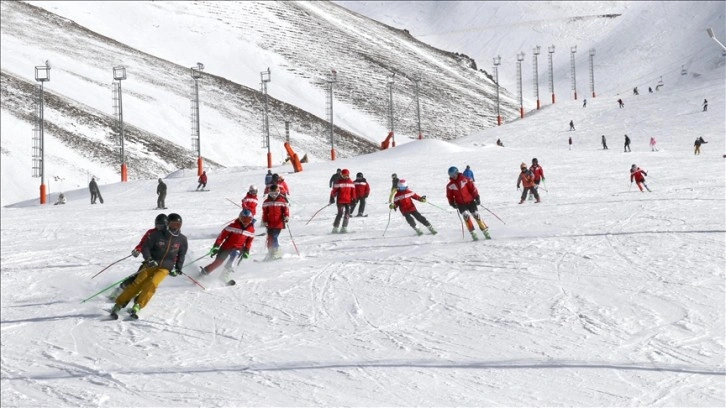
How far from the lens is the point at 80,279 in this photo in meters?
14.7

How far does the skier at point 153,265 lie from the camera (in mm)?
10938

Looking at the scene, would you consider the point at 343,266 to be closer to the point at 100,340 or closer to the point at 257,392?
the point at 100,340

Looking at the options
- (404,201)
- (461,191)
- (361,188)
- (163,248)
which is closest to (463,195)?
(461,191)

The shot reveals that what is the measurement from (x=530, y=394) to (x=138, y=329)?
505cm

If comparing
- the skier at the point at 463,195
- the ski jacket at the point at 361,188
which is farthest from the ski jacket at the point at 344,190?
the skier at the point at 463,195

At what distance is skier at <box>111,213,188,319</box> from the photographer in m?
10.9

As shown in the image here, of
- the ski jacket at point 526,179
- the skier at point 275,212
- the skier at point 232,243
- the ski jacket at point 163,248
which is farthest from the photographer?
the ski jacket at point 526,179

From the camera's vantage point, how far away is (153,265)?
36.1ft

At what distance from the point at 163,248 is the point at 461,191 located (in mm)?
6410

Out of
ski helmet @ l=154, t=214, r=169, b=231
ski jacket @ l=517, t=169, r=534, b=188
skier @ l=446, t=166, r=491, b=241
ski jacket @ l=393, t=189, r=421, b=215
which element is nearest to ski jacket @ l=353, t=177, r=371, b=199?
ski jacket @ l=393, t=189, r=421, b=215

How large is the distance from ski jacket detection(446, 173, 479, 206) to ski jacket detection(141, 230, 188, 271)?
6149 mm

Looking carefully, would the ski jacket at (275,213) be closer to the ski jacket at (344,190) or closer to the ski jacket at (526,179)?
the ski jacket at (344,190)

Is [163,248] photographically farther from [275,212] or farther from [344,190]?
[344,190]

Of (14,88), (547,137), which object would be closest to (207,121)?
(14,88)
